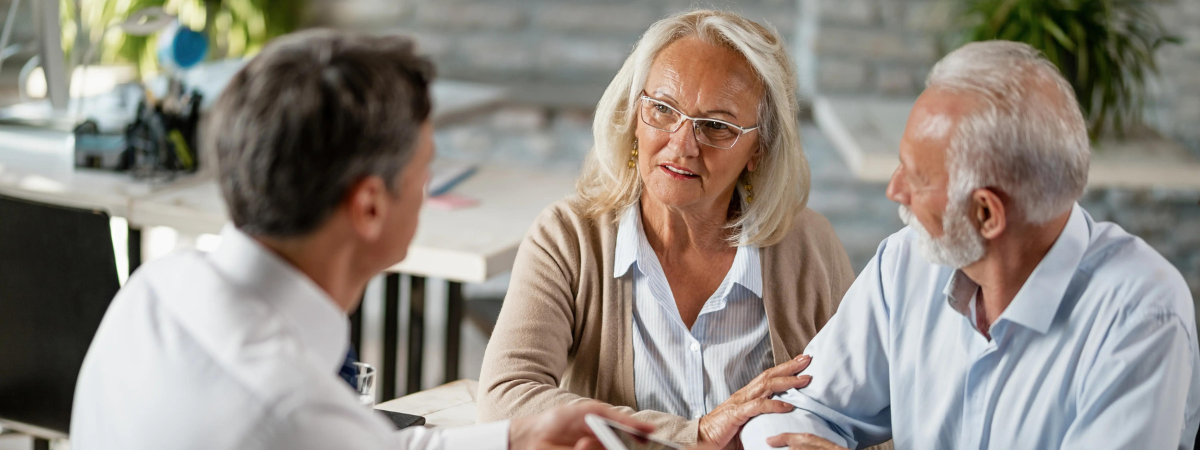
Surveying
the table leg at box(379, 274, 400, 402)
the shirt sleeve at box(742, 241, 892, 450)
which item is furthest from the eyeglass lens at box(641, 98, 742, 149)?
the table leg at box(379, 274, 400, 402)

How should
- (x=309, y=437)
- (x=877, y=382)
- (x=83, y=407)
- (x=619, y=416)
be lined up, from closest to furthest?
(x=309, y=437) < (x=83, y=407) < (x=619, y=416) < (x=877, y=382)

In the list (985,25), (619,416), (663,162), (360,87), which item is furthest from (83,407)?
(985,25)

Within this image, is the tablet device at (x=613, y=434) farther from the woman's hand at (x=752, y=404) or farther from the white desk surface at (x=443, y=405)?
the white desk surface at (x=443, y=405)

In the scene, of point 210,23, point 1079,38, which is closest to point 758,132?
point 1079,38

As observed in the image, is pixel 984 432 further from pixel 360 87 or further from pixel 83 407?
pixel 83 407

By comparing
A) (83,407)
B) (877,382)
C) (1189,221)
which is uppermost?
(83,407)

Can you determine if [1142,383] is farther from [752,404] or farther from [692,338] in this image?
[692,338]

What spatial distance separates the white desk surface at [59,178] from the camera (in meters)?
2.54

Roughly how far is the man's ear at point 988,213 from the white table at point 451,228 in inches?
46.7

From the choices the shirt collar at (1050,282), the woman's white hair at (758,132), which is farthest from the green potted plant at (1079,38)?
the shirt collar at (1050,282)

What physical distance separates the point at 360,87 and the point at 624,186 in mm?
928

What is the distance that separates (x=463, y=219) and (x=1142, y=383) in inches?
64.0

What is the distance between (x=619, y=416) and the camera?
1.23 metres

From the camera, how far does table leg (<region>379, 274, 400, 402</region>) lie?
2744mm
